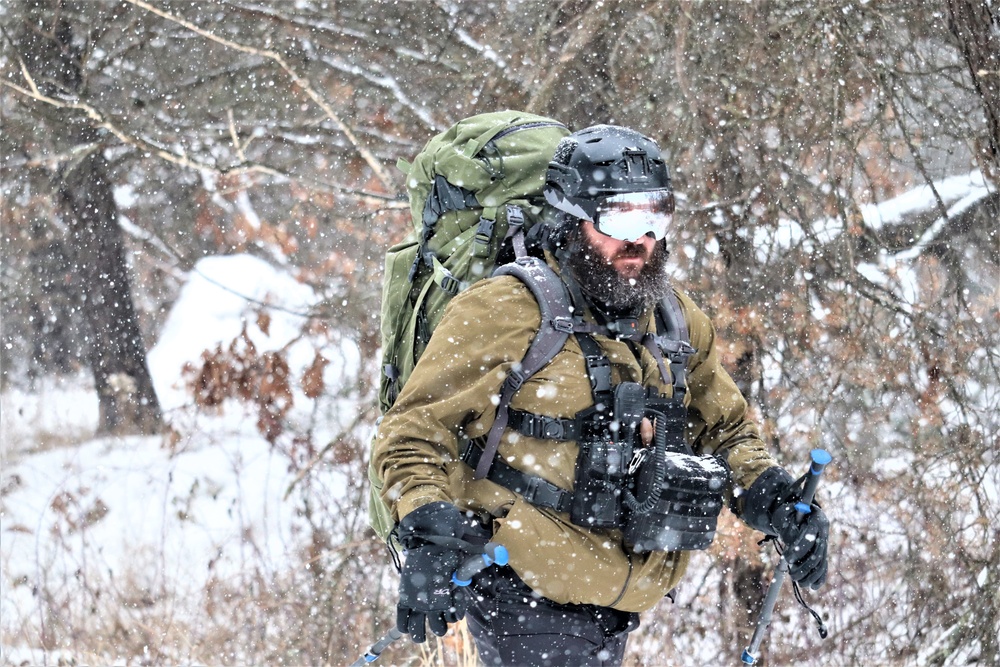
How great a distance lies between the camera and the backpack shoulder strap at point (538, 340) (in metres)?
2.39

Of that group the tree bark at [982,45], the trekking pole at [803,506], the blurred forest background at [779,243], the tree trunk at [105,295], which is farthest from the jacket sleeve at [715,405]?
the tree trunk at [105,295]

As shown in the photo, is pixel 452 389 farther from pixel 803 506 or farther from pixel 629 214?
pixel 803 506

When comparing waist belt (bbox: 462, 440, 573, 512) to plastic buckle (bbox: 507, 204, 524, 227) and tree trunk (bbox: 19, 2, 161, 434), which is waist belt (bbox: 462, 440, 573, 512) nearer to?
plastic buckle (bbox: 507, 204, 524, 227)

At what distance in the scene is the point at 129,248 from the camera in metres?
9.67

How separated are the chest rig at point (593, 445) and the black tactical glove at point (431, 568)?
0.25m

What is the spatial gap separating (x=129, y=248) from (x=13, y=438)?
2.20 meters

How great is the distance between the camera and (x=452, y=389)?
241cm

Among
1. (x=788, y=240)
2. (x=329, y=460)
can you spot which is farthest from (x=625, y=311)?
(x=329, y=460)

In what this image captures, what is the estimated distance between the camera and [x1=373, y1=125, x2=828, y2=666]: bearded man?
2389 millimetres

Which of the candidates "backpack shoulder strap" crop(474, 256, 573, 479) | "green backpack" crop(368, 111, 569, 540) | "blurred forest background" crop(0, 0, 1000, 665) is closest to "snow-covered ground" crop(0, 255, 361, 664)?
"blurred forest background" crop(0, 0, 1000, 665)

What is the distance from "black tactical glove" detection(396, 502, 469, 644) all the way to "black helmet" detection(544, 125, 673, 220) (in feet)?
2.96

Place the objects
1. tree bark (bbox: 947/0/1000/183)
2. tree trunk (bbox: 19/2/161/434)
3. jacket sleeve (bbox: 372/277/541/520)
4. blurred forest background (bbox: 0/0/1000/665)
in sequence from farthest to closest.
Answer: tree trunk (bbox: 19/2/161/434) < blurred forest background (bbox: 0/0/1000/665) < tree bark (bbox: 947/0/1000/183) < jacket sleeve (bbox: 372/277/541/520)

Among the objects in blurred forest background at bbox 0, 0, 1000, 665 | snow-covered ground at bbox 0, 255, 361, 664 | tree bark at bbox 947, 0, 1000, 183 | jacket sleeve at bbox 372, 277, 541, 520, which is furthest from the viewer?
snow-covered ground at bbox 0, 255, 361, 664

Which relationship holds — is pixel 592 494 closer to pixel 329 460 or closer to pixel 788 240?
pixel 788 240
